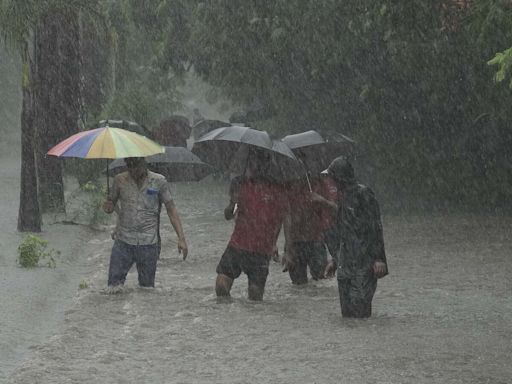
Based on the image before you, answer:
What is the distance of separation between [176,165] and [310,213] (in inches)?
113

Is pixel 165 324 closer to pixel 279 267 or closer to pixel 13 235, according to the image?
pixel 279 267

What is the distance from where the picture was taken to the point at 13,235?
1928cm

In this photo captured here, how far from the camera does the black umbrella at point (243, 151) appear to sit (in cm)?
1165

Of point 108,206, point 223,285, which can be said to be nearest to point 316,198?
point 223,285

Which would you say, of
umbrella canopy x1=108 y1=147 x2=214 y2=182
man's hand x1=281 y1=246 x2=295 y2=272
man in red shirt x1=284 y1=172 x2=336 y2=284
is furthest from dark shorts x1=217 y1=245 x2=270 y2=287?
umbrella canopy x1=108 y1=147 x2=214 y2=182

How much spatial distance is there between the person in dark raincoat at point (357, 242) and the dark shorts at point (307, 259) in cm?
226

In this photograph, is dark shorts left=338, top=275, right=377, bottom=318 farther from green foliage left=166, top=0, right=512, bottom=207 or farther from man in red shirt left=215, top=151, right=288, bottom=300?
green foliage left=166, top=0, right=512, bottom=207

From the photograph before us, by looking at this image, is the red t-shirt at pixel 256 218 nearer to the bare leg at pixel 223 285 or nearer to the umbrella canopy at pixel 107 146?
the bare leg at pixel 223 285

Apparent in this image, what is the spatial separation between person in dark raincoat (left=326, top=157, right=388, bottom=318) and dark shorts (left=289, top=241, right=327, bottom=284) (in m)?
2.26

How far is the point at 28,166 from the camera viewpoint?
19219 millimetres

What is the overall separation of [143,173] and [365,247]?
2781 millimetres

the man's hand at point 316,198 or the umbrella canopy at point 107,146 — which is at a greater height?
the umbrella canopy at point 107,146

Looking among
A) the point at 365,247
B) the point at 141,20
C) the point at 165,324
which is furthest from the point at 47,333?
the point at 141,20

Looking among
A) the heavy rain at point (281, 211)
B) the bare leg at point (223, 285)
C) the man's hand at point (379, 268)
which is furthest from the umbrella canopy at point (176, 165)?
the man's hand at point (379, 268)
